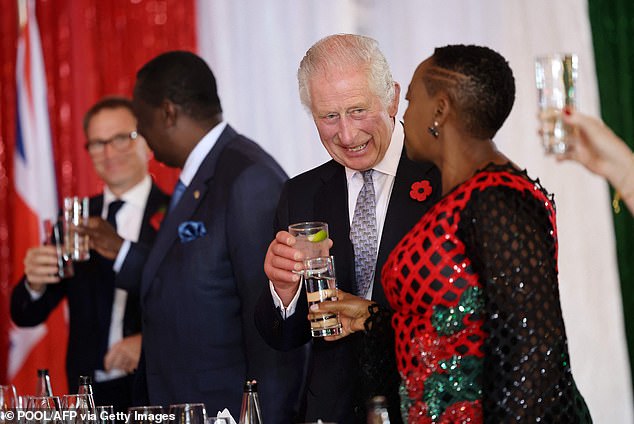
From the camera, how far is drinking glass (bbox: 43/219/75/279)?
427cm

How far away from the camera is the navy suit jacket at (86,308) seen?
4684 millimetres

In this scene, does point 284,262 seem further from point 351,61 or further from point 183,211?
point 183,211

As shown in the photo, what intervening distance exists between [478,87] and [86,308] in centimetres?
271

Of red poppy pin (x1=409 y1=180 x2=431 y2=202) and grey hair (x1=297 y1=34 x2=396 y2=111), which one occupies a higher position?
grey hair (x1=297 y1=34 x2=396 y2=111)

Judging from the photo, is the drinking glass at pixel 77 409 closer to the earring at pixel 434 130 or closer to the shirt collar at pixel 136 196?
the earring at pixel 434 130

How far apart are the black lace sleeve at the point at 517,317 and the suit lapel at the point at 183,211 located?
63.7 inches

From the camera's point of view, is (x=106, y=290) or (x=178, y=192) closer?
(x=178, y=192)

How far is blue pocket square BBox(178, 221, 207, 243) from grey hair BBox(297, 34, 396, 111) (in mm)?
817

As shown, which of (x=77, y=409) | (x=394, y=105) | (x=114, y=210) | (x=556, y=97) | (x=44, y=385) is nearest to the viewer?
(x=556, y=97)

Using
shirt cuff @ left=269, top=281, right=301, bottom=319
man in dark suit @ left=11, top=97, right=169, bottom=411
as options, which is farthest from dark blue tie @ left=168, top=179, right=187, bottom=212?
shirt cuff @ left=269, top=281, right=301, bottom=319

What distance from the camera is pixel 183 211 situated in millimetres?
3873

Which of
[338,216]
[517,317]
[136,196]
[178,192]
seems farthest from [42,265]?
[517,317]

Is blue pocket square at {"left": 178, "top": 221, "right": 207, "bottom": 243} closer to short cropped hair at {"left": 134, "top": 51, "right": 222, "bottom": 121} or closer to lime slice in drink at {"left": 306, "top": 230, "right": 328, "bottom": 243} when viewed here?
short cropped hair at {"left": 134, "top": 51, "right": 222, "bottom": 121}

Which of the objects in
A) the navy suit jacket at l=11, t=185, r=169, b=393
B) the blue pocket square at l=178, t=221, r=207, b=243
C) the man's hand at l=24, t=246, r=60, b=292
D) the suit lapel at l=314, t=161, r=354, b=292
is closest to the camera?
the suit lapel at l=314, t=161, r=354, b=292
